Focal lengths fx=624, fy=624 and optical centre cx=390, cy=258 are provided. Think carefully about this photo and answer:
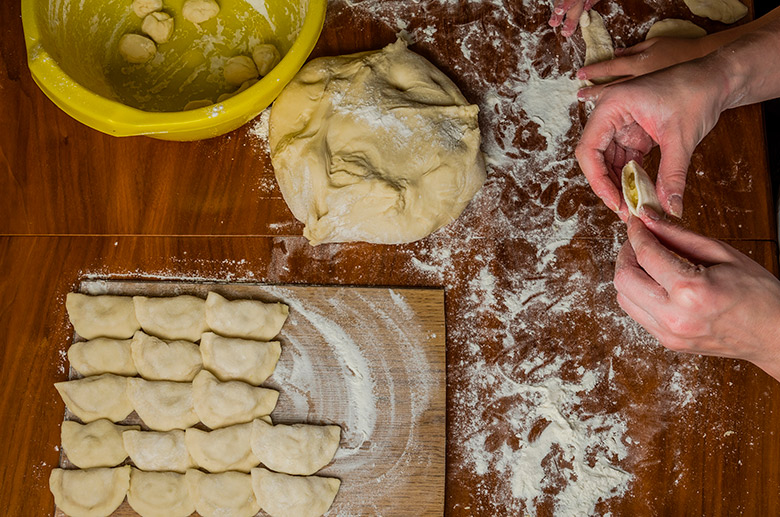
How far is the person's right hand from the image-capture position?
1.14 metres

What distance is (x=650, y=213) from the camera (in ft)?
3.64

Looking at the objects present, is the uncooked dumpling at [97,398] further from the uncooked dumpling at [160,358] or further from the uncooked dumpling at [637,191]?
the uncooked dumpling at [637,191]

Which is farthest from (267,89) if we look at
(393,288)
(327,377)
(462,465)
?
(462,465)

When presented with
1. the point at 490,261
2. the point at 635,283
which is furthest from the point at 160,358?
the point at 635,283

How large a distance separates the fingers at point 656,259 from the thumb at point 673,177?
7 cm

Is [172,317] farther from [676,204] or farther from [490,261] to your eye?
[676,204]

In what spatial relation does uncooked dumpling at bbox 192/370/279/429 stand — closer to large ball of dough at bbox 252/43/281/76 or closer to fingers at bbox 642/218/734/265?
large ball of dough at bbox 252/43/281/76

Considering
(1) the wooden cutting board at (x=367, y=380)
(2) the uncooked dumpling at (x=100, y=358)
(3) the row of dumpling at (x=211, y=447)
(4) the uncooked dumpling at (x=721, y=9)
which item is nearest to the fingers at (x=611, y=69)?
(4) the uncooked dumpling at (x=721, y=9)

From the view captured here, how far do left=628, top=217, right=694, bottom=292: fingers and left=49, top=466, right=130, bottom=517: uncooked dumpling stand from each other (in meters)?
1.10

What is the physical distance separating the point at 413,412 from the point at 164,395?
0.53 metres

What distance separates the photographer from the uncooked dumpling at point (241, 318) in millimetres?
1356

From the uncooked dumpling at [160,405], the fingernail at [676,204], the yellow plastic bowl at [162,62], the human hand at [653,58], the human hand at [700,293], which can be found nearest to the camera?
the human hand at [700,293]

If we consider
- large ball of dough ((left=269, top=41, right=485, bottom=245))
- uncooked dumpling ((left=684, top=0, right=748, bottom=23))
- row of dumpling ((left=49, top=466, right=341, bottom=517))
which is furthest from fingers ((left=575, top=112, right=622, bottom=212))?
row of dumpling ((left=49, top=466, right=341, bottom=517))

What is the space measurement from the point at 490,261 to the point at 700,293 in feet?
1.67
